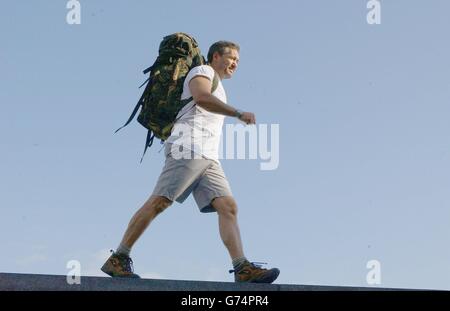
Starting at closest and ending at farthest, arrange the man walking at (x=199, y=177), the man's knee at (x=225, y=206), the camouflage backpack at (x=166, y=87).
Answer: the man walking at (x=199, y=177), the man's knee at (x=225, y=206), the camouflage backpack at (x=166, y=87)

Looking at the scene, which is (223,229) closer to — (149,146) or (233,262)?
(233,262)

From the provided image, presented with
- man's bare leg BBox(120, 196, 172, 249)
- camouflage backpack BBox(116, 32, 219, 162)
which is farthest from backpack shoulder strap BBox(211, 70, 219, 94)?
man's bare leg BBox(120, 196, 172, 249)

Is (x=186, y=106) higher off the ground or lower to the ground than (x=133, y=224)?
higher

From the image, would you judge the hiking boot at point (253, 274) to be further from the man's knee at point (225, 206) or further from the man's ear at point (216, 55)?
the man's ear at point (216, 55)

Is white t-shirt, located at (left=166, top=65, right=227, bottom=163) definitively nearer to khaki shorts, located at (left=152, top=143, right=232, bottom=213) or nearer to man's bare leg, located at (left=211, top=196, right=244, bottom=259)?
khaki shorts, located at (left=152, top=143, right=232, bottom=213)

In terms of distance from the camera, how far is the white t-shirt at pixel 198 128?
6.17 metres

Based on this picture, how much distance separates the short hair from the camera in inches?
255

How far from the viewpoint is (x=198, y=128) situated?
620cm

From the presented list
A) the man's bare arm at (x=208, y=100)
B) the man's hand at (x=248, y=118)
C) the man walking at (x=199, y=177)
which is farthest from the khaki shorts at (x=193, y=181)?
the man's hand at (x=248, y=118)

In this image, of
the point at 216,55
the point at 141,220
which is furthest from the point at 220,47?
the point at 141,220
